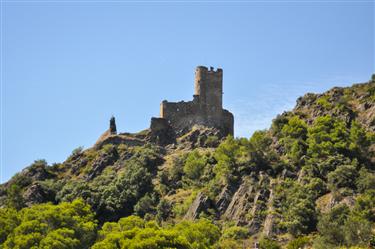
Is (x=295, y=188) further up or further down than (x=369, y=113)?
further down

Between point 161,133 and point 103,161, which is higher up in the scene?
point 161,133

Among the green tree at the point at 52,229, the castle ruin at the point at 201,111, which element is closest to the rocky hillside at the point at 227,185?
the green tree at the point at 52,229

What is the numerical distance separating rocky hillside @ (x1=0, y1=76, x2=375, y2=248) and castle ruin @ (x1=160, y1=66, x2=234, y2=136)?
5.09ft

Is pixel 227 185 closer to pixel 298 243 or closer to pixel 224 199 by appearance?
pixel 224 199

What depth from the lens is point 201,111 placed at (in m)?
123

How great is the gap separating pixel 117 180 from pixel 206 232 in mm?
27440

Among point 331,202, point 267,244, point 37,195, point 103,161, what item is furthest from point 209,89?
point 267,244

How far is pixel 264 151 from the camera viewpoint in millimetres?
107688

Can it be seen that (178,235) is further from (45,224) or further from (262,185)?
(262,185)

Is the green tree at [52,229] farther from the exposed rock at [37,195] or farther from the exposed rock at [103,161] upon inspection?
the exposed rock at [103,161]

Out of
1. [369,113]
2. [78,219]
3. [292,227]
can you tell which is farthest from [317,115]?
[78,219]

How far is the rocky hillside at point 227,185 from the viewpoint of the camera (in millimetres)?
85812

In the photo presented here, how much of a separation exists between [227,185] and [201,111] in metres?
23.7

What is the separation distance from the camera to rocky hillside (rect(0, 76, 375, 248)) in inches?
3378
